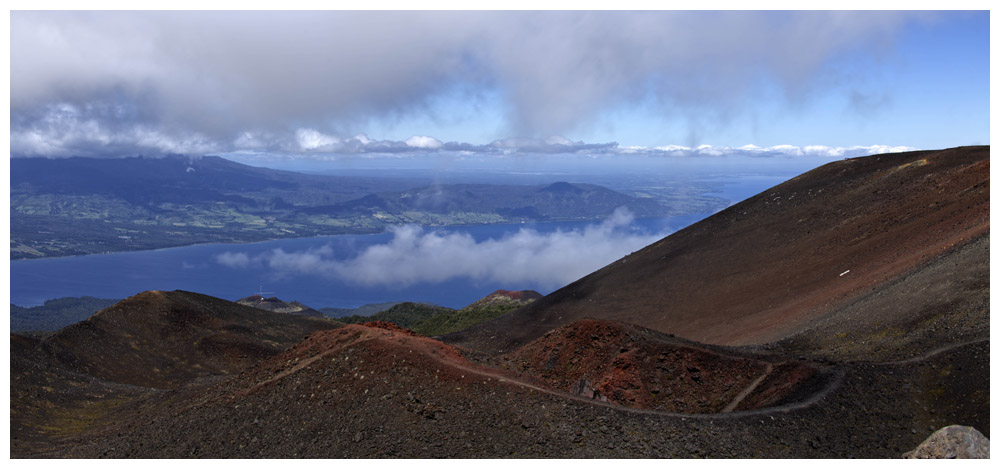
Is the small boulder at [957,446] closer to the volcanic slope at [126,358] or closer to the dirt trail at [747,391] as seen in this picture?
the dirt trail at [747,391]

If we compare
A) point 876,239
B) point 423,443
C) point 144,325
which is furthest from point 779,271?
point 144,325

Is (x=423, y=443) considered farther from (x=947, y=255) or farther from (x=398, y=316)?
(x=398, y=316)

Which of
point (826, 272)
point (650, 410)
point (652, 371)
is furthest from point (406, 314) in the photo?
point (650, 410)

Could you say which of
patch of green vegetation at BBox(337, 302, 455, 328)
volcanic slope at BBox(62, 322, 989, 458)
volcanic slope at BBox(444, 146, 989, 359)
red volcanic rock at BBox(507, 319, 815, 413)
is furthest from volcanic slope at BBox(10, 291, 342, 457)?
patch of green vegetation at BBox(337, 302, 455, 328)

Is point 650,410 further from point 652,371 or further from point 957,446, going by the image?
point 957,446

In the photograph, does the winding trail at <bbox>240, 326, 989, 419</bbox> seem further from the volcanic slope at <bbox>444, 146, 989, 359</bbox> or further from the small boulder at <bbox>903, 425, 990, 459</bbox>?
the small boulder at <bbox>903, 425, 990, 459</bbox>

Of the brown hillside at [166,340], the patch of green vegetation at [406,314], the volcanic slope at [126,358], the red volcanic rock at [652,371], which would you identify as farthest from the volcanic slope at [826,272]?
the patch of green vegetation at [406,314]
